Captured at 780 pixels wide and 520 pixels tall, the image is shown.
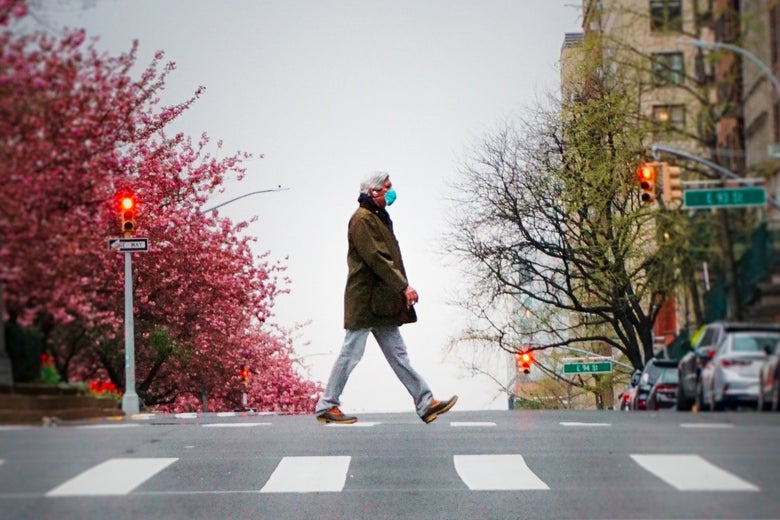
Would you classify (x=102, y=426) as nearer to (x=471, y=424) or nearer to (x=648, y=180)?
(x=648, y=180)

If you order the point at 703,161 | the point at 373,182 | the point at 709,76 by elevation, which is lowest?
the point at 703,161

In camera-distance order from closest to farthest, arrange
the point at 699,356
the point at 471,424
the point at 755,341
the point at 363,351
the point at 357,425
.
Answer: the point at 755,341 < the point at 699,356 < the point at 363,351 < the point at 357,425 < the point at 471,424

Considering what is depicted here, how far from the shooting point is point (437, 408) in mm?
8148

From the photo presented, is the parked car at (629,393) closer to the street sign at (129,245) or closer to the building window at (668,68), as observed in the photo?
the building window at (668,68)

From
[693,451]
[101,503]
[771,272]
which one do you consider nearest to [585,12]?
[693,451]

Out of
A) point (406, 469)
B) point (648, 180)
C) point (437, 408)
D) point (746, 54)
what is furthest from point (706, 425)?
point (406, 469)

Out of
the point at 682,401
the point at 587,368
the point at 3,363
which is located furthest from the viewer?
the point at 587,368

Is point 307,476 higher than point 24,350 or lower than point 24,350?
lower

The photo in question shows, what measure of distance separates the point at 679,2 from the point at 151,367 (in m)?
2.64

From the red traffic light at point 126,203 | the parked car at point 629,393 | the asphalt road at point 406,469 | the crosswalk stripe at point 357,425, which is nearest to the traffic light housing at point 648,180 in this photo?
the asphalt road at point 406,469

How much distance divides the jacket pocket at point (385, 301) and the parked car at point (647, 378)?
3.62 feet

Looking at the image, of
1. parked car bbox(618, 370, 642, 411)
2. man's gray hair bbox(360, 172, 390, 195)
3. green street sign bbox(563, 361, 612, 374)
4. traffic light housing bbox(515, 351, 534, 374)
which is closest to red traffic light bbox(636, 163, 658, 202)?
parked car bbox(618, 370, 642, 411)

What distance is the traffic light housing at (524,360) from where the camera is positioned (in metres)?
7.69

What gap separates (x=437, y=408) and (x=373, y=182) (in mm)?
1683
